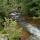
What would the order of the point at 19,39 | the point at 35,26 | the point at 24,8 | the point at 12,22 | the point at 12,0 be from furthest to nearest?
the point at 12,0
the point at 24,8
the point at 12,22
the point at 19,39
the point at 35,26

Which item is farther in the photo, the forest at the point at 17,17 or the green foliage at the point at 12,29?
the green foliage at the point at 12,29

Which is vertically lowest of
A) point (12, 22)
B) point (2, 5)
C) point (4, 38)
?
point (4, 38)

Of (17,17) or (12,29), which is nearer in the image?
(17,17)

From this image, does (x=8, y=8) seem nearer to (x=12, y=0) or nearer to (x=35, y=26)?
(x=12, y=0)

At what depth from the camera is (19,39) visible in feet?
9.93

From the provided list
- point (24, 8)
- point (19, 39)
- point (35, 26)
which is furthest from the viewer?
point (24, 8)

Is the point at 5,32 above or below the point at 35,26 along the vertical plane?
below

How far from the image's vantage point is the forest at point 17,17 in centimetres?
280

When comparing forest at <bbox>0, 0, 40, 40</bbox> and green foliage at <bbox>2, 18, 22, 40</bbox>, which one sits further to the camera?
green foliage at <bbox>2, 18, 22, 40</bbox>

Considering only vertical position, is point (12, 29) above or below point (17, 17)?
below

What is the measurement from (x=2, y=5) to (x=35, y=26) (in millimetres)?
1359

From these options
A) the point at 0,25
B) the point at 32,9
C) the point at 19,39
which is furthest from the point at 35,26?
the point at 0,25

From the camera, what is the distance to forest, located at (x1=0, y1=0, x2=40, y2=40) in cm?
280

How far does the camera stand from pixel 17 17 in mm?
3031
